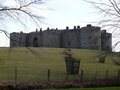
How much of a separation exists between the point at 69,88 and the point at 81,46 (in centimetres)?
9083

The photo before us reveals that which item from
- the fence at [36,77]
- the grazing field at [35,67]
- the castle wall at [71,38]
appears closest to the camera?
the fence at [36,77]

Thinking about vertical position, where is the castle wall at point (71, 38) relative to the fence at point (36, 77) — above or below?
above

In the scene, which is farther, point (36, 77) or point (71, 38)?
point (71, 38)

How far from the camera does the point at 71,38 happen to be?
126 metres

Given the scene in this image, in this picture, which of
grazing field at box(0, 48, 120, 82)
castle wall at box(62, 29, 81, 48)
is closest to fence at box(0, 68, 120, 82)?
grazing field at box(0, 48, 120, 82)

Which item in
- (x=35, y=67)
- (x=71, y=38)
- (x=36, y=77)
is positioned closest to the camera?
(x=36, y=77)

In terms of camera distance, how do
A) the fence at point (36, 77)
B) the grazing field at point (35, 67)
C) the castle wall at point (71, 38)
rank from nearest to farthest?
the fence at point (36, 77)
the grazing field at point (35, 67)
the castle wall at point (71, 38)

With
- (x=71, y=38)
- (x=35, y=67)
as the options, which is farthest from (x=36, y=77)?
(x=71, y=38)

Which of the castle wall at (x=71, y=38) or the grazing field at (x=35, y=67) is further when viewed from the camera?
the castle wall at (x=71, y=38)

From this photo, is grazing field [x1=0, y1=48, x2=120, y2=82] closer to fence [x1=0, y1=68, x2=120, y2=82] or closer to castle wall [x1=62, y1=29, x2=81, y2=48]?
fence [x1=0, y1=68, x2=120, y2=82]

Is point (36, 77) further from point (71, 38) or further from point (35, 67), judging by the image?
point (71, 38)

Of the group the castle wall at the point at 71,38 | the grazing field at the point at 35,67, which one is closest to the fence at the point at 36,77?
the grazing field at the point at 35,67

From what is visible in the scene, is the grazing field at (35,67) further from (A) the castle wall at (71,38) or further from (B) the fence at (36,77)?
(A) the castle wall at (71,38)

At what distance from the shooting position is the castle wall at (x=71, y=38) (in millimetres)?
124375
